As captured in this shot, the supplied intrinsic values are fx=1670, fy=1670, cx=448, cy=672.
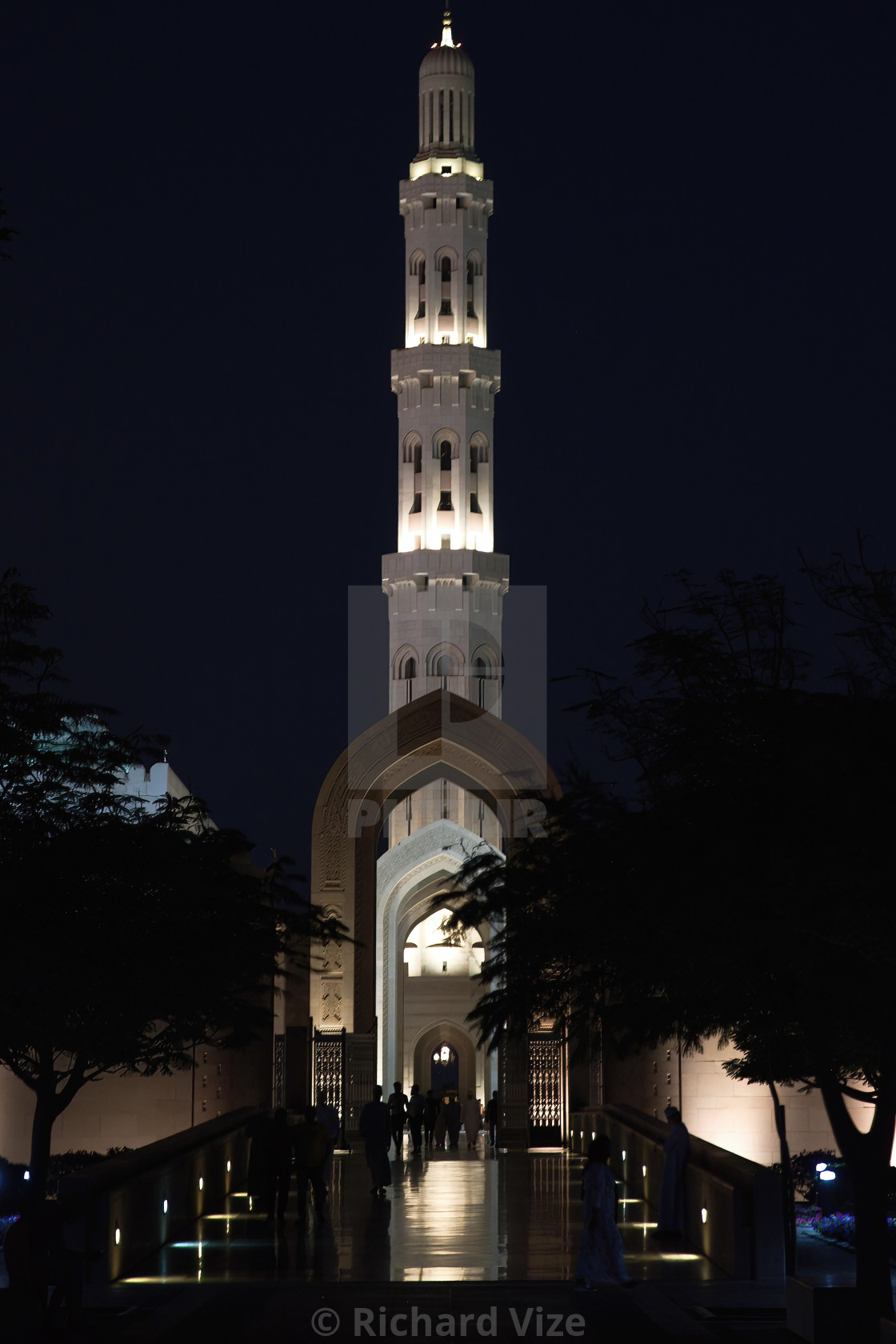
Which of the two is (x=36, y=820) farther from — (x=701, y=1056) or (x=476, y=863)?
(x=701, y=1056)

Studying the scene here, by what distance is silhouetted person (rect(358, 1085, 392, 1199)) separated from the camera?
687 inches

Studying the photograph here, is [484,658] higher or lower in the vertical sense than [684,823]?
higher

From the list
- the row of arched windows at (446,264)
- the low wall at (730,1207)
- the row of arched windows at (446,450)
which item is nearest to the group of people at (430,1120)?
the low wall at (730,1207)

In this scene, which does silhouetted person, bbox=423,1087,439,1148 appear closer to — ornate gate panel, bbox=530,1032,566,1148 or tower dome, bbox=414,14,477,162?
ornate gate panel, bbox=530,1032,566,1148

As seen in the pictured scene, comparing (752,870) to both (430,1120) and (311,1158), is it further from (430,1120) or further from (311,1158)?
(430,1120)

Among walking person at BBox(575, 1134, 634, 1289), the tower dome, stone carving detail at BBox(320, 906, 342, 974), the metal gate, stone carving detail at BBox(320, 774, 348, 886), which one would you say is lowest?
walking person at BBox(575, 1134, 634, 1289)

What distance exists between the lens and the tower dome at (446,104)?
5797cm

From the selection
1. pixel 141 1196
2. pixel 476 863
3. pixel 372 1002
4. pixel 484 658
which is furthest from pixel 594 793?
pixel 484 658

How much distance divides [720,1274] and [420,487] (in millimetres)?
44337

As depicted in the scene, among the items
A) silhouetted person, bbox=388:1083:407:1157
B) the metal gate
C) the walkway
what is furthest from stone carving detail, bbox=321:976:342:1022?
the walkway

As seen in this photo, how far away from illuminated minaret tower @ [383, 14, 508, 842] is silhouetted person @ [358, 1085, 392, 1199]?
36378 mm

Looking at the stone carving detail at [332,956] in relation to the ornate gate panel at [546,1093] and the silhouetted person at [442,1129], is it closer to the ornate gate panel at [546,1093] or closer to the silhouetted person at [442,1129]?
the ornate gate panel at [546,1093]

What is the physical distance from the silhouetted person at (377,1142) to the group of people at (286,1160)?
0.46 m

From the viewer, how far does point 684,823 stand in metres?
11.0
